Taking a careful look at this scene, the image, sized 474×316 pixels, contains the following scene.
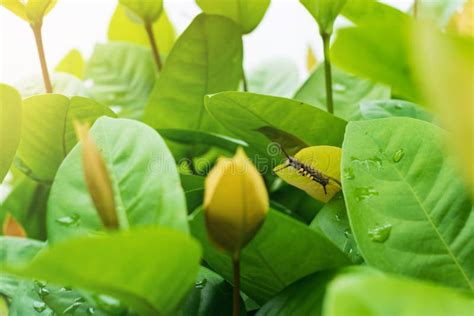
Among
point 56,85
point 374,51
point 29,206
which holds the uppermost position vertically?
point 374,51

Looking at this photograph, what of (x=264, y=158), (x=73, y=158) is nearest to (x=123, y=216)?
(x=73, y=158)

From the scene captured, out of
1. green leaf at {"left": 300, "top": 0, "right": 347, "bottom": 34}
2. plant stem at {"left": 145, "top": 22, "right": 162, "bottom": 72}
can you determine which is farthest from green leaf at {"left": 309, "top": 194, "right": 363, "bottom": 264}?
plant stem at {"left": 145, "top": 22, "right": 162, "bottom": 72}

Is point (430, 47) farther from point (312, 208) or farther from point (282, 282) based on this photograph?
point (312, 208)

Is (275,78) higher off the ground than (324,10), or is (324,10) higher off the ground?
(324,10)

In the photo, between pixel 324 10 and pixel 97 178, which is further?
pixel 324 10

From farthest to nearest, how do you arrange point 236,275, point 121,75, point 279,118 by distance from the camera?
point 121,75, point 279,118, point 236,275

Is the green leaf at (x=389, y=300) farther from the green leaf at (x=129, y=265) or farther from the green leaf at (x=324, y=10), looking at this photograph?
the green leaf at (x=324, y=10)

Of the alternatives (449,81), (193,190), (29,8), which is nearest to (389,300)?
(449,81)

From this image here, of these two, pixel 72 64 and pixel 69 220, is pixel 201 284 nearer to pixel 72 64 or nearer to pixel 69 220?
pixel 69 220
